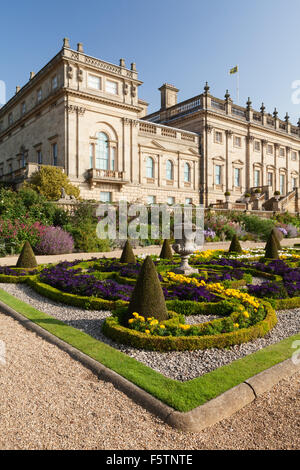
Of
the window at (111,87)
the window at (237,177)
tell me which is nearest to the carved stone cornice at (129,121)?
the window at (111,87)

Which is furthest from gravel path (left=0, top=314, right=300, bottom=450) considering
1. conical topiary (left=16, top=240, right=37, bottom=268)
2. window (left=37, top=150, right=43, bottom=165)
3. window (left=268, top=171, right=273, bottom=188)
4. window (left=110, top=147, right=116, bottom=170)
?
window (left=268, top=171, right=273, bottom=188)

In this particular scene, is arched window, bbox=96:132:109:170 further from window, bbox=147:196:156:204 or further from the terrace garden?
the terrace garden

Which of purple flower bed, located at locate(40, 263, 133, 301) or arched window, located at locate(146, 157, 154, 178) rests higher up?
arched window, located at locate(146, 157, 154, 178)

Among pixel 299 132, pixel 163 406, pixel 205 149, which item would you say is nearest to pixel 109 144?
pixel 205 149

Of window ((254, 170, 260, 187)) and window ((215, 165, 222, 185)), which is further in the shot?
window ((254, 170, 260, 187))


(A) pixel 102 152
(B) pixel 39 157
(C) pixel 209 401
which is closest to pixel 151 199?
(A) pixel 102 152

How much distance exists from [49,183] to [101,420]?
752 inches

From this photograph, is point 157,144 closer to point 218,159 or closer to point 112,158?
point 112,158

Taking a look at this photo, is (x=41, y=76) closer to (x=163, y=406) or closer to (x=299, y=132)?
(x=163, y=406)

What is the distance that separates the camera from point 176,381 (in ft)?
11.1

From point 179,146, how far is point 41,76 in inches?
529

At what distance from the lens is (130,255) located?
9.90 meters

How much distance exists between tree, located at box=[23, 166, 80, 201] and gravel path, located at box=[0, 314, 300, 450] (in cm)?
1768

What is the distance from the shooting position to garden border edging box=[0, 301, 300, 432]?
111 inches
